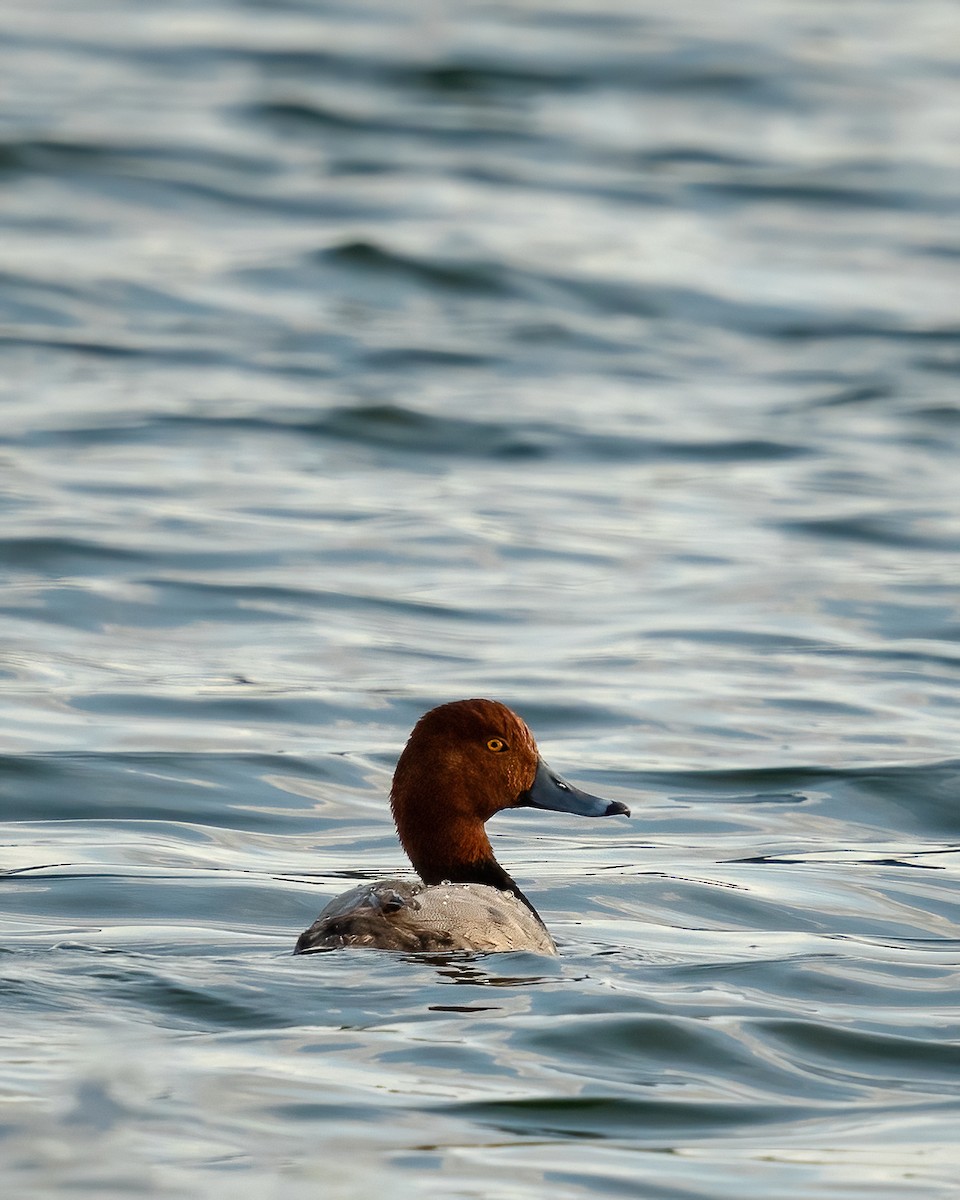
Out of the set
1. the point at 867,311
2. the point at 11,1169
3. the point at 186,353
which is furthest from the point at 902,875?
the point at 867,311

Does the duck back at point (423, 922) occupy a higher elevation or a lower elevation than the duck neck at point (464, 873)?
higher

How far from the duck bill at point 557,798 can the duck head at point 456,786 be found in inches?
6.0

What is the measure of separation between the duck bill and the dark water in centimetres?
42

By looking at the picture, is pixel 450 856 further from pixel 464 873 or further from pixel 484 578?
pixel 484 578

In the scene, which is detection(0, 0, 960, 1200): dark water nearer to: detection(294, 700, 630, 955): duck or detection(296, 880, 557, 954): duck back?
detection(296, 880, 557, 954): duck back

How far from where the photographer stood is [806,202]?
2734 cm

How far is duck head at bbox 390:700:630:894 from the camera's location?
7891 millimetres

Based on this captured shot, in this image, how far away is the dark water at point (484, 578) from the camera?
6227 mm

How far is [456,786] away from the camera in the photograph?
26.0 feet

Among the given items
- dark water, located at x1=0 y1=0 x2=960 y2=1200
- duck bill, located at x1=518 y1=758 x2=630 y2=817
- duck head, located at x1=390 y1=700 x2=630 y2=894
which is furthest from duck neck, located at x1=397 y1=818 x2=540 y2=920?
dark water, located at x1=0 y1=0 x2=960 y2=1200

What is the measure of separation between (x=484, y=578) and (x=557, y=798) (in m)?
6.52

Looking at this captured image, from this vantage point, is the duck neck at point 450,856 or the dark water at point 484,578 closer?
the dark water at point 484,578

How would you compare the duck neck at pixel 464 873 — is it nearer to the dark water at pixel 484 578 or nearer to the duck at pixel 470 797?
the duck at pixel 470 797

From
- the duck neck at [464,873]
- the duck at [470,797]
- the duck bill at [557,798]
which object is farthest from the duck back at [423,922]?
the duck bill at [557,798]
